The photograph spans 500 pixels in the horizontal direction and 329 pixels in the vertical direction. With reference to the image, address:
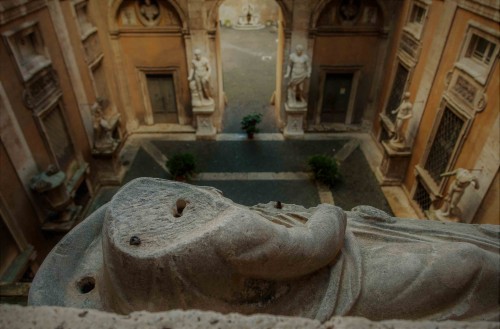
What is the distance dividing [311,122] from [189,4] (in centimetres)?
498

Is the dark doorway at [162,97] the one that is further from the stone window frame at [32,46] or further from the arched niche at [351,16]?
the arched niche at [351,16]

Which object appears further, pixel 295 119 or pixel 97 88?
pixel 295 119

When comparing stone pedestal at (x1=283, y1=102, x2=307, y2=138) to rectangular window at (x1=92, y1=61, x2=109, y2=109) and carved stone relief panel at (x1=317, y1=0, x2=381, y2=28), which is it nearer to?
carved stone relief panel at (x1=317, y1=0, x2=381, y2=28)

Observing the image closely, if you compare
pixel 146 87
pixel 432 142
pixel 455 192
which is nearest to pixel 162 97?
pixel 146 87

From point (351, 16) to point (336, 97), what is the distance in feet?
7.76

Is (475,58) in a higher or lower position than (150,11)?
lower

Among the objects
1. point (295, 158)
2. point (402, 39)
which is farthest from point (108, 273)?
point (402, 39)

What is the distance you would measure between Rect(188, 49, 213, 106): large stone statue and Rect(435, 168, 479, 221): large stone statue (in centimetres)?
635

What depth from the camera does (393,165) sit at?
8.45 meters

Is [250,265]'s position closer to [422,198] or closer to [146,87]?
[422,198]

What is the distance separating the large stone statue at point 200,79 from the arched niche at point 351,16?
3063mm

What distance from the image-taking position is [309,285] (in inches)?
101

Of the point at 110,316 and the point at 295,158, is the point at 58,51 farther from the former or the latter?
the point at 110,316

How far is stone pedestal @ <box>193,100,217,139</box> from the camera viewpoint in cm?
1004
